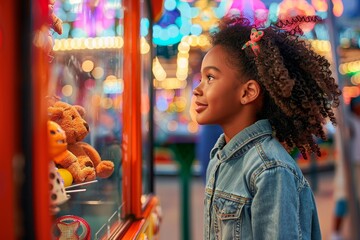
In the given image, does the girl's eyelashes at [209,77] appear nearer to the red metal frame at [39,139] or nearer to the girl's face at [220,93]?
the girl's face at [220,93]

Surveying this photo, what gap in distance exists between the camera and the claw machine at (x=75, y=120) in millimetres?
541

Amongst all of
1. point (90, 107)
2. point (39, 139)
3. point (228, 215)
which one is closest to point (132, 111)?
point (90, 107)

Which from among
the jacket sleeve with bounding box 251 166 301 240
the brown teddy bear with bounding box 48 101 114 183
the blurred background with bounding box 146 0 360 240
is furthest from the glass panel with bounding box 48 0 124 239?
the jacket sleeve with bounding box 251 166 301 240

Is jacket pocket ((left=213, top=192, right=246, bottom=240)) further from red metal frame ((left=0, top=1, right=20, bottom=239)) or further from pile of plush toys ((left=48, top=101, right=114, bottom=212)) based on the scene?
red metal frame ((left=0, top=1, right=20, bottom=239))

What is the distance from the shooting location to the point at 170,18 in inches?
136

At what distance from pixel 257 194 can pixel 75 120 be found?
0.49 meters

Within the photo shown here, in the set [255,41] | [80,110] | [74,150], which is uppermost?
[255,41]

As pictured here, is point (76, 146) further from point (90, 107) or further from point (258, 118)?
point (258, 118)

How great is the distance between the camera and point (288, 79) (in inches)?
40.1

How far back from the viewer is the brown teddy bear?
106 cm

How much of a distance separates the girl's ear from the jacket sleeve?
0.71 ft

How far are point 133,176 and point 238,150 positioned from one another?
0.52 metres

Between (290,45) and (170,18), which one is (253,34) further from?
(170,18)

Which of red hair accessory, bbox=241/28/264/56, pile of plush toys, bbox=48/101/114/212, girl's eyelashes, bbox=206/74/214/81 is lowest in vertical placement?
pile of plush toys, bbox=48/101/114/212
